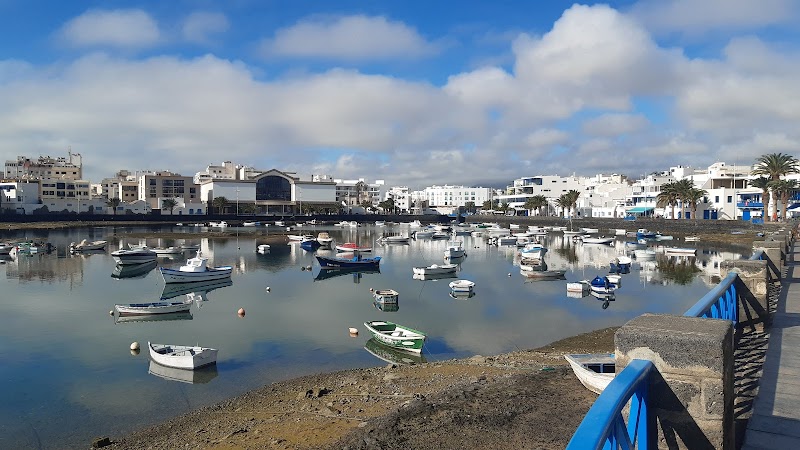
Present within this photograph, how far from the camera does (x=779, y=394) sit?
6.88 metres

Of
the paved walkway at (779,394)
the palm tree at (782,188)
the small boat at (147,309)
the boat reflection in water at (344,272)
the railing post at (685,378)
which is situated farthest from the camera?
the palm tree at (782,188)

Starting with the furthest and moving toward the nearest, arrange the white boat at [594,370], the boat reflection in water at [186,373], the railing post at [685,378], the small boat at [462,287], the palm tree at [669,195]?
the palm tree at [669,195] < the small boat at [462,287] < the boat reflection in water at [186,373] < the white boat at [594,370] < the railing post at [685,378]

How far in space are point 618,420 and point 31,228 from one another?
133800 mm

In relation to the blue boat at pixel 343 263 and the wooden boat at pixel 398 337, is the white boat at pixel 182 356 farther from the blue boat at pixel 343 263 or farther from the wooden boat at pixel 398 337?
the blue boat at pixel 343 263

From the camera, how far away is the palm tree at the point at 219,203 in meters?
151

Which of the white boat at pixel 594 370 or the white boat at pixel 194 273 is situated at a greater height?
the white boat at pixel 594 370

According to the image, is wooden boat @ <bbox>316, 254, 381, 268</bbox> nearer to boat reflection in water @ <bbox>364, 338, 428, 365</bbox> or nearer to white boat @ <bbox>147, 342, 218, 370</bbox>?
boat reflection in water @ <bbox>364, 338, 428, 365</bbox>

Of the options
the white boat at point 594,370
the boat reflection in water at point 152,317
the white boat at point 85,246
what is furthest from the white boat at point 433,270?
the white boat at point 85,246

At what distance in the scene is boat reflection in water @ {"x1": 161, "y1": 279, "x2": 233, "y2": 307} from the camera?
136 feet

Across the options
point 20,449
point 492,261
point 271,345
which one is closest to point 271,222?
point 492,261

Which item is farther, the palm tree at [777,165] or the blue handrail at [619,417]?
the palm tree at [777,165]

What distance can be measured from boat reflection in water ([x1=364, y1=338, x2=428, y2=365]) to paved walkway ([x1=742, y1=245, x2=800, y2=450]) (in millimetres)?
14009

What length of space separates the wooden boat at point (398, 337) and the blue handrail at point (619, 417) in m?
19.5

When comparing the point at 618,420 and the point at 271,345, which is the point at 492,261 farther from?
the point at 618,420
